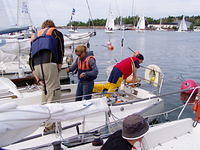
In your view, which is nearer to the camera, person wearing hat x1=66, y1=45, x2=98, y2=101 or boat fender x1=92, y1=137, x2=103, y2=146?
boat fender x1=92, y1=137, x2=103, y2=146

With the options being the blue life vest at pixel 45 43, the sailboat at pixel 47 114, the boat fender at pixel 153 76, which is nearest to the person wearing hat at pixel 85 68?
the sailboat at pixel 47 114

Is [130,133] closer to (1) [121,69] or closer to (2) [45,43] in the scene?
(2) [45,43]

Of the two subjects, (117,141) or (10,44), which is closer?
(117,141)

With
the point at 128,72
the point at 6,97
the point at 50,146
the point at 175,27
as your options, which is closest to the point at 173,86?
the point at 128,72

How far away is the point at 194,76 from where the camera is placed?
1512 cm

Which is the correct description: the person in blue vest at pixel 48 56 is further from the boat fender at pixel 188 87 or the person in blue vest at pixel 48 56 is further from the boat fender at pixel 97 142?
the boat fender at pixel 188 87

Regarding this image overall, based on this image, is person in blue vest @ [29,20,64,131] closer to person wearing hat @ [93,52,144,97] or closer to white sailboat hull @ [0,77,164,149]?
white sailboat hull @ [0,77,164,149]

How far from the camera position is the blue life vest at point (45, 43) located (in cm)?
380

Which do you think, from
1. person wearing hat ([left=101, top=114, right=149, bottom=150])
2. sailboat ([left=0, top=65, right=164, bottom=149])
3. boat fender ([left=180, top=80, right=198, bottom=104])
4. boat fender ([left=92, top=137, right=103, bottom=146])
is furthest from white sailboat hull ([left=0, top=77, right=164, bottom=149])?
boat fender ([left=180, top=80, right=198, bottom=104])

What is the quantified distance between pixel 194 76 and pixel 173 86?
3.85 metres

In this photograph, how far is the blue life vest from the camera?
380cm

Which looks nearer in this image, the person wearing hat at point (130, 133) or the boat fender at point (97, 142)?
the person wearing hat at point (130, 133)

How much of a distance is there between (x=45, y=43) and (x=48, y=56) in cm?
23

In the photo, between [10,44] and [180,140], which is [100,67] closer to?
[10,44]
